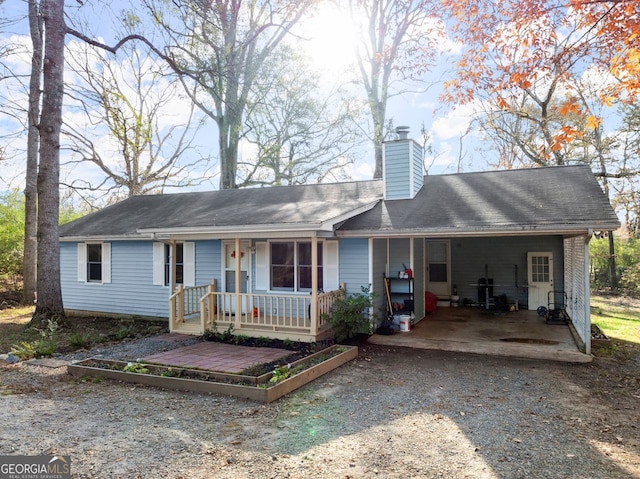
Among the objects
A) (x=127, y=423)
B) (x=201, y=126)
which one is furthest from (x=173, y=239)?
(x=201, y=126)

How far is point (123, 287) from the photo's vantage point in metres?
12.4

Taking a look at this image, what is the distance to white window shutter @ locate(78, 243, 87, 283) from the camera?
42.7 feet

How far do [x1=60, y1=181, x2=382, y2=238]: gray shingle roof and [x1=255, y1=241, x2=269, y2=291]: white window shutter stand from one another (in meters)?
0.95

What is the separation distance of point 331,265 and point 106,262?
7.32 m

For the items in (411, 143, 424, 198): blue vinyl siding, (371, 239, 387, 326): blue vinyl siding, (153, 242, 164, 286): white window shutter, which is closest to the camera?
(371, 239, 387, 326): blue vinyl siding

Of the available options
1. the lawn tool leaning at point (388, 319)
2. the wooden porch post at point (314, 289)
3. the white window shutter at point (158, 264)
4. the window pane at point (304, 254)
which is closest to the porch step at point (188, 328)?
the white window shutter at point (158, 264)

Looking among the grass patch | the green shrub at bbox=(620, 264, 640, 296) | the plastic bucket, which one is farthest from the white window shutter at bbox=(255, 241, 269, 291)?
the green shrub at bbox=(620, 264, 640, 296)

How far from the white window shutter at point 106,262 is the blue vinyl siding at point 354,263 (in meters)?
7.40

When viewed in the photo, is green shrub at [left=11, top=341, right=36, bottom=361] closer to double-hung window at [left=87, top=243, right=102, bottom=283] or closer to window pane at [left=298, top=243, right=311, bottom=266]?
double-hung window at [left=87, top=243, right=102, bottom=283]

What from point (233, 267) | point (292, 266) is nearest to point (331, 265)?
point (292, 266)

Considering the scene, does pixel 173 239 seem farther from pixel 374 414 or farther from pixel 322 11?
pixel 322 11

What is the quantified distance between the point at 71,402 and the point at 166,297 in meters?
6.44

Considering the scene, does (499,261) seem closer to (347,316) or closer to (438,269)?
(438,269)

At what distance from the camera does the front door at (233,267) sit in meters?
10.6
